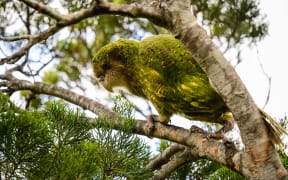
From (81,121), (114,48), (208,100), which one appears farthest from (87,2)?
(81,121)

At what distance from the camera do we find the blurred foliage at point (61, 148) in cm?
151

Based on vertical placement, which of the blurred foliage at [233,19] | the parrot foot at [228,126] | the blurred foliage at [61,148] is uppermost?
the blurred foliage at [233,19]

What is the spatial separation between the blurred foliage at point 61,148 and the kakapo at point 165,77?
0.51m

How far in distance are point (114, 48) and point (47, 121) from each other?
981mm

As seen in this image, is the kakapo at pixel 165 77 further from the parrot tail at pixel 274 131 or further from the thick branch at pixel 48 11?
the thick branch at pixel 48 11

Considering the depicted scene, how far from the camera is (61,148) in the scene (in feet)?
5.34

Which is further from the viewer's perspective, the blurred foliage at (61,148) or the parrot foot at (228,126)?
the parrot foot at (228,126)

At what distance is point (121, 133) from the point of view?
1.70 metres

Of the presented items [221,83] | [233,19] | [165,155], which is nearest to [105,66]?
[165,155]

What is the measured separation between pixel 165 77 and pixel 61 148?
0.75m

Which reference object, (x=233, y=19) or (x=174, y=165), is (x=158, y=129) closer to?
(x=174, y=165)

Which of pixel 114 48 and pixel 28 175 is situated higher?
pixel 114 48

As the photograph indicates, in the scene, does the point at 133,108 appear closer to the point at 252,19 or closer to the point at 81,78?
the point at 252,19

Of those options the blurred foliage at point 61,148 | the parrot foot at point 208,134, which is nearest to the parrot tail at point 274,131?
the parrot foot at point 208,134
